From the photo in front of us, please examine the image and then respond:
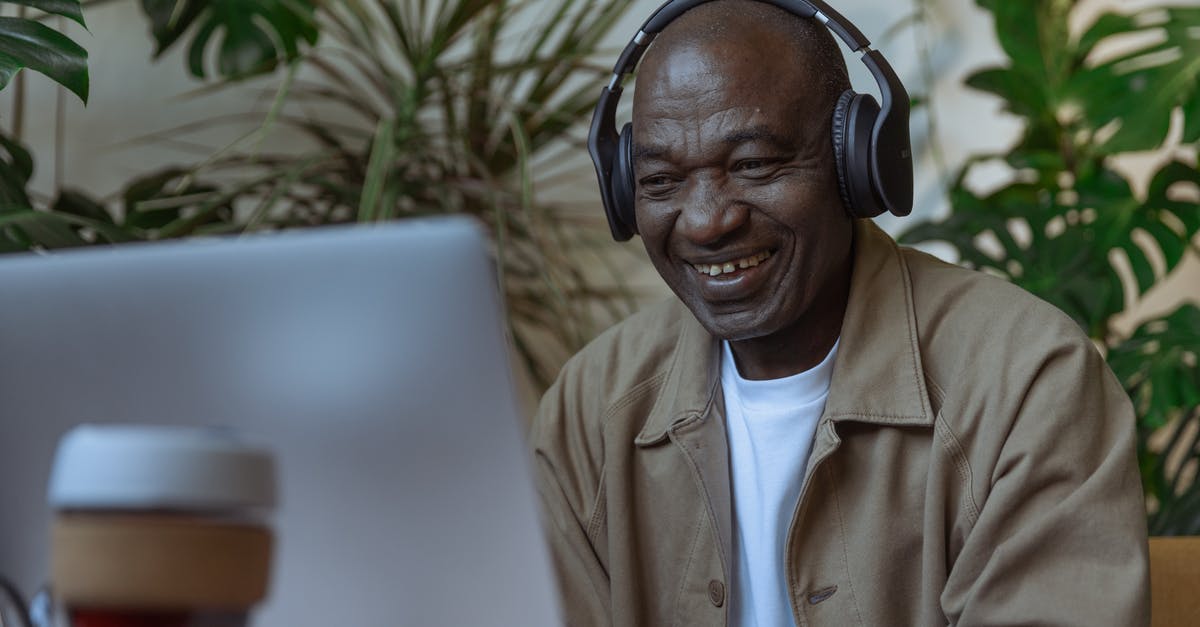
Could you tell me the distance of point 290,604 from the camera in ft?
1.96

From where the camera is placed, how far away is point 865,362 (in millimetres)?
1245

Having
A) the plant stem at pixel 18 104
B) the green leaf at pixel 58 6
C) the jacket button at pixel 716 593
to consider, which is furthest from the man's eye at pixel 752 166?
the plant stem at pixel 18 104

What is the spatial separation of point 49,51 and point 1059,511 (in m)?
1.18

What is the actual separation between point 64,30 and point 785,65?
1.57 metres

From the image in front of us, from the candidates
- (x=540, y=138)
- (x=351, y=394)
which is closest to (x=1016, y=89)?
(x=540, y=138)

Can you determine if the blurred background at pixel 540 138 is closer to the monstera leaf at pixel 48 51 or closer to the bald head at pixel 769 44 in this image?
the monstera leaf at pixel 48 51

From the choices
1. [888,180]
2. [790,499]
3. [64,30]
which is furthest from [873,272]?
[64,30]

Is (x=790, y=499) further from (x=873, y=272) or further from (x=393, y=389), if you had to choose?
(x=393, y=389)

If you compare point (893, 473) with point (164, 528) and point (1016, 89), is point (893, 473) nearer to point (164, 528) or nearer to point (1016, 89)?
point (164, 528)

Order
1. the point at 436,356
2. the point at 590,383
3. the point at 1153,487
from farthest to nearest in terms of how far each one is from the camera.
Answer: the point at 1153,487, the point at 590,383, the point at 436,356

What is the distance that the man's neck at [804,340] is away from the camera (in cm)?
131

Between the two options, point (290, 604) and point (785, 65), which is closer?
point (290, 604)

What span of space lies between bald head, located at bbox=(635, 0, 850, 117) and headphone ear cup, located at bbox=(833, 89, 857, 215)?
0.6 inches

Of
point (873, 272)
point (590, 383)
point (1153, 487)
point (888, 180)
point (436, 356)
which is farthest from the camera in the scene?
point (1153, 487)
